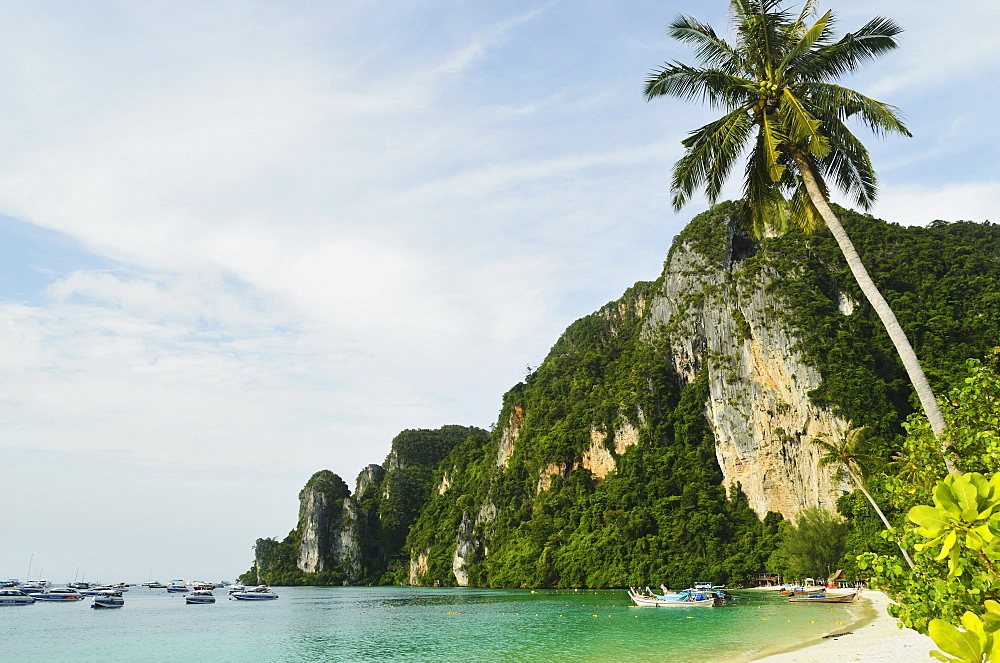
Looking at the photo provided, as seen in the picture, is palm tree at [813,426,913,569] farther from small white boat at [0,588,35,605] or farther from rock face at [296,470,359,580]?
rock face at [296,470,359,580]

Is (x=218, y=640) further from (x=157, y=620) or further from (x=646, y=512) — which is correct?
(x=646, y=512)

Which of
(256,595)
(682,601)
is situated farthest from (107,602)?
(682,601)

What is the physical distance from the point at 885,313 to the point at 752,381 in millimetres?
56104

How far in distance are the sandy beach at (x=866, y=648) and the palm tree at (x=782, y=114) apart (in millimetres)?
9037

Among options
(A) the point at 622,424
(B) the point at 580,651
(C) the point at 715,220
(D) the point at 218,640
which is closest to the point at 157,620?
(D) the point at 218,640

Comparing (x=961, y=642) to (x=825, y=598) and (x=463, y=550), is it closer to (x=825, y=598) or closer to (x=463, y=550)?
(x=825, y=598)

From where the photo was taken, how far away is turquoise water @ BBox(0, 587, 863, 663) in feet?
74.1

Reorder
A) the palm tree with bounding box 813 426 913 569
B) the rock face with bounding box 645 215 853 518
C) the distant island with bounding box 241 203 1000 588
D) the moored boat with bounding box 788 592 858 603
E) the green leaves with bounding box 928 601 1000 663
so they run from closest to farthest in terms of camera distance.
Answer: the green leaves with bounding box 928 601 1000 663 → the palm tree with bounding box 813 426 913 569 → the moored boat with bounding box 788 592 858 603 → the distant island with bounding box 241 203 1000 588 → the rock face with bounding box 645 215 853 518

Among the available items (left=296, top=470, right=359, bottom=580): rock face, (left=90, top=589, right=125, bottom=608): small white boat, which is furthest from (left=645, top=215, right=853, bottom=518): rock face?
(left=296, top=470, right=359, bottom=580): rock face

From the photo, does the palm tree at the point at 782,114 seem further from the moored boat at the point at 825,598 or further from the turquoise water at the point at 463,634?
the moored boat at the point at 825,598

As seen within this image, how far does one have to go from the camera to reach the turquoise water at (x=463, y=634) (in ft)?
74.1

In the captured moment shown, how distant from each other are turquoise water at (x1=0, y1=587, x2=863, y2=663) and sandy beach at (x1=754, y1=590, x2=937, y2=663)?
1.45 metres

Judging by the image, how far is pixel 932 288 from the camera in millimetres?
58375

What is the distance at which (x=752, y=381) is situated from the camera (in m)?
62.6
